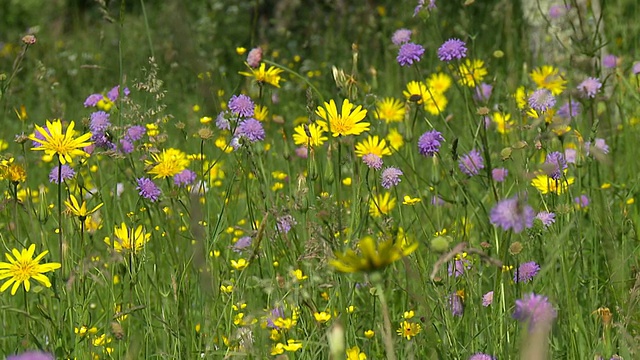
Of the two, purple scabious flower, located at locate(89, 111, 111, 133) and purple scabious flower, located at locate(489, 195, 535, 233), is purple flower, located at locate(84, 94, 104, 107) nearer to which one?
purple scabious flower, located at locate(89, 111, 111, 133)

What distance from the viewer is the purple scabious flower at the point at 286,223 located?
1670mm

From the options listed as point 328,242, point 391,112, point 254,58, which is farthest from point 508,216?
point 391,112

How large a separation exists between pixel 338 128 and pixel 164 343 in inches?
19.0

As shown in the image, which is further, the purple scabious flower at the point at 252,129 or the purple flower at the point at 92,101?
the purple flower at the point at 92,101

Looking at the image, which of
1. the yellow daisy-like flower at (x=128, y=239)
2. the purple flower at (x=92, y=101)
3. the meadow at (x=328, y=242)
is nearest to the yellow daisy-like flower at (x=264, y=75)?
the meadow at (x=328, y=242)

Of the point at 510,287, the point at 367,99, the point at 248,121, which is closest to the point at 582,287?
the point at 510,287

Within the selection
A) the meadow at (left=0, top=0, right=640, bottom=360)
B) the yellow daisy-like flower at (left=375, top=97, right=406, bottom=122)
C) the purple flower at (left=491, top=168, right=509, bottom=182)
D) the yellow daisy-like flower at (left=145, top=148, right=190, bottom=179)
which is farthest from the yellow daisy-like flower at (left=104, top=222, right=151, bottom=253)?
the yellow daisy-like flower at (left=375, top=97, right=406, bottom=122)

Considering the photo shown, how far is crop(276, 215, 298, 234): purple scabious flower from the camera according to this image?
167 cm

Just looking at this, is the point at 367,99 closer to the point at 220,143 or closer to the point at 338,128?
the point at 338,128

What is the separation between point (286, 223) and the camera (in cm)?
174

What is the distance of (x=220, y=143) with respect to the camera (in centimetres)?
215

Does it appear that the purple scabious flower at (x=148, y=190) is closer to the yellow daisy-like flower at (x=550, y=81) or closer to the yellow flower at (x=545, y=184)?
the yellow flower at (x=545, y=184)

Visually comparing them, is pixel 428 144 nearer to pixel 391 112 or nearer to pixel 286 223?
pixel 286 223

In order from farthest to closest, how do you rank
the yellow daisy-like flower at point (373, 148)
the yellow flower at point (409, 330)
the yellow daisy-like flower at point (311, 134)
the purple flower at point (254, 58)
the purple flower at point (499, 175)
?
the purple flower at point (499, 175) < the purple flower at point (254, 58) < the yellow daisy-like flower at point (373, 148) < the yellow daisy-like flower at point (311, 134) < the yellow flower at point (409, 330)
